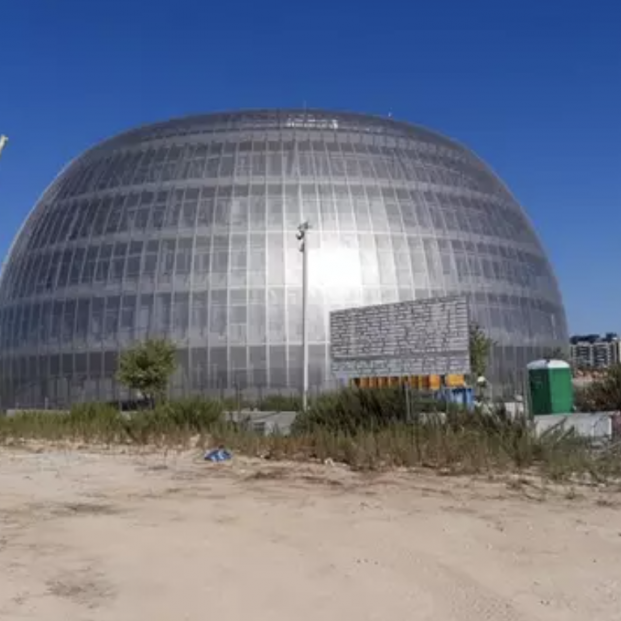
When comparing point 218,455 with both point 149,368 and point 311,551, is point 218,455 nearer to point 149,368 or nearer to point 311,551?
point 311,551

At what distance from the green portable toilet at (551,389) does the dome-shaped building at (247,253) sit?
15.5m

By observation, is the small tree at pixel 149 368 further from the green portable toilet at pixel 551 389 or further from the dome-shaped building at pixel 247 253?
the green portable toilet at pixel 551 389

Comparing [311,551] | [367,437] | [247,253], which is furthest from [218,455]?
[247,253]

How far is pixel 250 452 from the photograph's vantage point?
63.0 feet

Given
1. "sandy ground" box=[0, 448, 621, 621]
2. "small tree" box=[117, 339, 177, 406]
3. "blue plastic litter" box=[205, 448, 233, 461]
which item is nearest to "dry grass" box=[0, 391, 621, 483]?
"blue plastic litter" box=[205, 448, 233, 461]

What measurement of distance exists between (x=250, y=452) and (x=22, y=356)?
3236 cm

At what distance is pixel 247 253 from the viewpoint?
43.2 metres

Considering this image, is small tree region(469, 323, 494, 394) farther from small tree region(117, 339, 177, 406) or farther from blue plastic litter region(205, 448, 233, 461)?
blue plastic litter region(205, 448, 233, 461)

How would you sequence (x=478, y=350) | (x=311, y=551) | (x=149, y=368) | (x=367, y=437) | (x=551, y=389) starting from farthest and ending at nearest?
(x=478, y=350)
(x=149, y=368)
(x=551, y=389)
(x=367, y=437)
(x=311, y=551)

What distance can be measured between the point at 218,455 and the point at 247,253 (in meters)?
25.3

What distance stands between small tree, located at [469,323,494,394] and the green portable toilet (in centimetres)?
1278

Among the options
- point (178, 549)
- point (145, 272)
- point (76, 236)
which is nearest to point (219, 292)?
point (145, 272)

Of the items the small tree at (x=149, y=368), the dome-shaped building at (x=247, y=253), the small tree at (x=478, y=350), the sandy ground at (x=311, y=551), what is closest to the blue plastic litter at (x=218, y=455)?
the sandy ground at (x=311, y=551)

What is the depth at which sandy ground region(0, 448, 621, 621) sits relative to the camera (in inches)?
282
